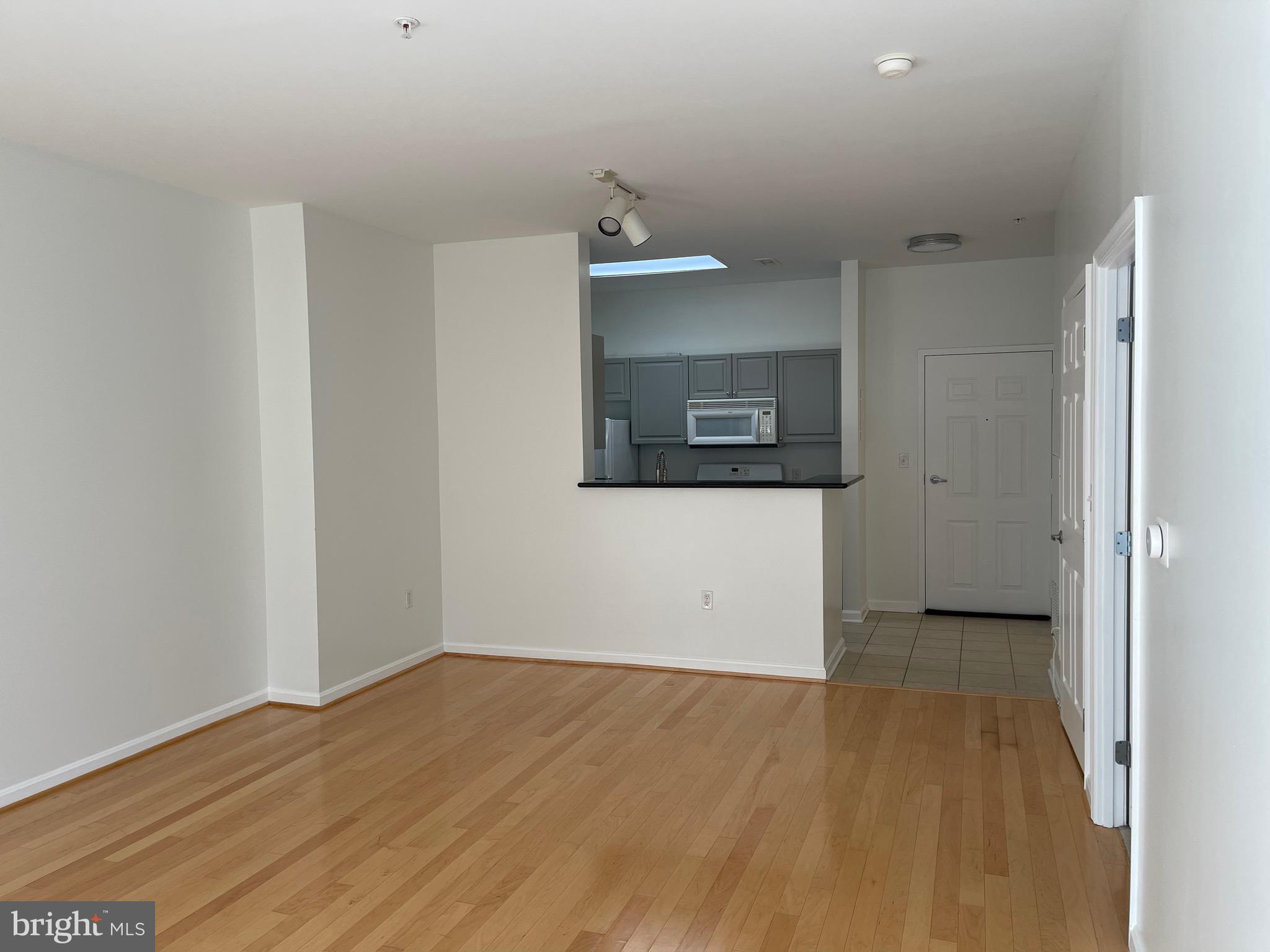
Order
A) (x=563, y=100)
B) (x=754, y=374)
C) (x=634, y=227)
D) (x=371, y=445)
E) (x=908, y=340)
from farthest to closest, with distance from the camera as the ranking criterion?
(x=754, y=374)
(x=908, y=340)
(x=371, y=445)
(x=634, y=227)
(x=563, y=100)

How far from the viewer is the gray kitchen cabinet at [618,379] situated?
24.2ft

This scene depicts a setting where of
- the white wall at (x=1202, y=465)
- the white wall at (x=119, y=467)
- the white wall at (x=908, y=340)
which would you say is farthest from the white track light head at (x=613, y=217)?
the white wall at (x=908, y=340)

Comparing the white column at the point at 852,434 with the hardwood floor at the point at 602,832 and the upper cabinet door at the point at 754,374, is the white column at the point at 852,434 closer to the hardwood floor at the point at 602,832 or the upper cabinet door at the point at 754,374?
the upper cabinet door at the point at 754,374

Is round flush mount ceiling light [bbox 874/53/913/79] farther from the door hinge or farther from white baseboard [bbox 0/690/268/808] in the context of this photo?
white baseboard [bbox 0/690/268/808]

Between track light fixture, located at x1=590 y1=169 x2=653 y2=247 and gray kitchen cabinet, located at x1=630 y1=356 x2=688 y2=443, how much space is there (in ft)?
9.95

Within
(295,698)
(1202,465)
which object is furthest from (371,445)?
(1202,465)

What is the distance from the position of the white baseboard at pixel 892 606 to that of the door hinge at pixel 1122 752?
→ 3.69 metres

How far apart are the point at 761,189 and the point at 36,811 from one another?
3.84 m

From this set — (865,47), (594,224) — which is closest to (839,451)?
(594,224)

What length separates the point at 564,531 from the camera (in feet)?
17.6

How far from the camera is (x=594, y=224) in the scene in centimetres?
499

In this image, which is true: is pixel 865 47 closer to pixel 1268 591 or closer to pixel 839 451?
pixel 1268 591

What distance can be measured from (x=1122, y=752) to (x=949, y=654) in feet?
8.28

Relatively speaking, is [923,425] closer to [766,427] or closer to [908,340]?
[908,340]
